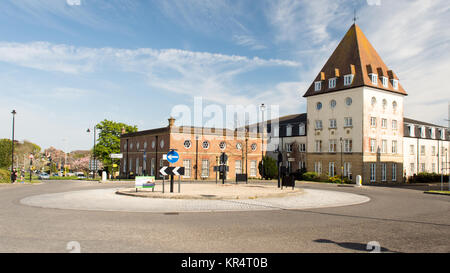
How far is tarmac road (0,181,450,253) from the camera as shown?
21.8ft

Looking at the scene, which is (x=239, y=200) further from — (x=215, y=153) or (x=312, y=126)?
(x=312, y=126)

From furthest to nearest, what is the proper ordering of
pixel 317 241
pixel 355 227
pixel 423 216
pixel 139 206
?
pixel 139 206
pixel 423 216
pixel 355 227
pixel 317 241

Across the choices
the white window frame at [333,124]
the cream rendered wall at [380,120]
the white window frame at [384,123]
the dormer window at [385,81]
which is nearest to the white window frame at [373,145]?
the cream rendered wall at [380,120]

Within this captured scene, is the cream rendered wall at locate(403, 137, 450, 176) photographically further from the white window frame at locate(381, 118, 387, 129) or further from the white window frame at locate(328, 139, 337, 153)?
the white window frame at locate(328, 139, 337, 153)

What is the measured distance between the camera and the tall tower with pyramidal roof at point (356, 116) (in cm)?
4094

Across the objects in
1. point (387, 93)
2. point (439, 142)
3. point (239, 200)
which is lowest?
point (239, 200)

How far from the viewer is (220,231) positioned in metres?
8.34

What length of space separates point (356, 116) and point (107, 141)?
151 ft

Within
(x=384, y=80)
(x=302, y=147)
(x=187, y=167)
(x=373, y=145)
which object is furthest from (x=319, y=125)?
(x=187, y=167)

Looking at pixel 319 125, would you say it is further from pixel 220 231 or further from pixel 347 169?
pixel 220 231

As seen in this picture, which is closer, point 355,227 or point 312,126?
point 355,227
